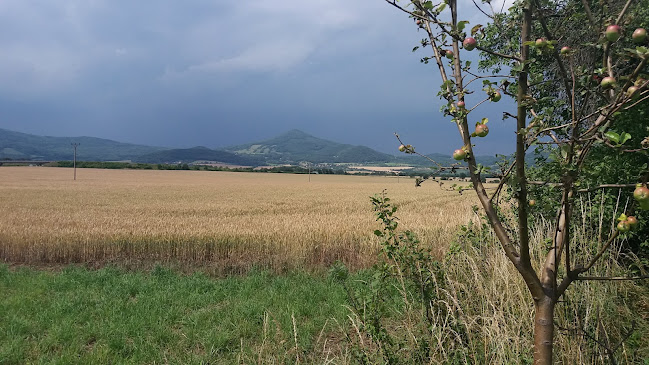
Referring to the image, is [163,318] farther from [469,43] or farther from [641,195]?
[641,195]

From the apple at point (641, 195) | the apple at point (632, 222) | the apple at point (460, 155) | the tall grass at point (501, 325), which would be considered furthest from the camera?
the tall grass at point (501, 325)

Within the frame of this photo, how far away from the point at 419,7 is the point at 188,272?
9142mm

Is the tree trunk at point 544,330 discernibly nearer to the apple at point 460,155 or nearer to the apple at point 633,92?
the apple at point 460,155

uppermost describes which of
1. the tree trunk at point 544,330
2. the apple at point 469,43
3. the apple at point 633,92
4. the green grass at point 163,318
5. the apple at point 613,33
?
the apple at point 469,43

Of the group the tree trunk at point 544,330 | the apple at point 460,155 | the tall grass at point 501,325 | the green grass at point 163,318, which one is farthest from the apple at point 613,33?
the green grass at point 163,318

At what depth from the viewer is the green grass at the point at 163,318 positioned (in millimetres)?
4555

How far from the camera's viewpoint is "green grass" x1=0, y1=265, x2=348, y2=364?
4555 millimetres

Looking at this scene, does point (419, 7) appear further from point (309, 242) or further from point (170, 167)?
point (170, 167)

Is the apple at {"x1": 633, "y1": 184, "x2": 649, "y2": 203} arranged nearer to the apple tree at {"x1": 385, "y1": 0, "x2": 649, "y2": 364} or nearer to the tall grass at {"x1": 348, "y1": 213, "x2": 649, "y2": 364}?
the apple tree at {"x1": 385, "y1": 0, "x2": 649, "y2": 364}

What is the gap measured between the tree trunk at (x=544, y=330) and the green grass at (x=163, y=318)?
1.91m

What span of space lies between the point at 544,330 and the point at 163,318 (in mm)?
5459

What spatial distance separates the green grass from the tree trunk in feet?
6.27

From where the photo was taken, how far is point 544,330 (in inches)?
66.1

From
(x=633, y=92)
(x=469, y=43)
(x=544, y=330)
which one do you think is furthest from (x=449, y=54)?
Answer: (x=544, y=330)
